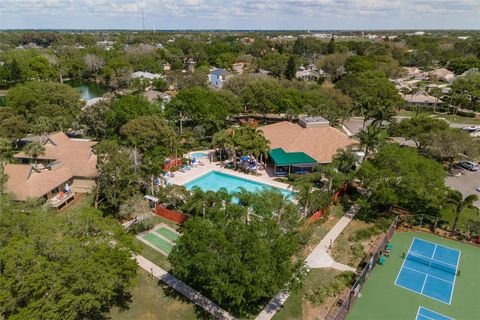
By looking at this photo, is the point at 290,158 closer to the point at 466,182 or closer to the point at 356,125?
the point at 466,182

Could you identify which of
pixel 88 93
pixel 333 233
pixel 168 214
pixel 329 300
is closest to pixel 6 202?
pixel 168 214

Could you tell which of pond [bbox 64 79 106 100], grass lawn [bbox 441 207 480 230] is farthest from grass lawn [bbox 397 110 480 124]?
pond [bbox 64 79 106 100]

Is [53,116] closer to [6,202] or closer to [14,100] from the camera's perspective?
[14,100]

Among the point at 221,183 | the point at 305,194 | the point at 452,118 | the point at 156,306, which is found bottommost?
the point at 221,183

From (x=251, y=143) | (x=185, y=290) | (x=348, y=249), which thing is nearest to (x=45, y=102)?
(x=251, y=143)

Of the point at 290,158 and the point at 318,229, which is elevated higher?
the point at 290,158

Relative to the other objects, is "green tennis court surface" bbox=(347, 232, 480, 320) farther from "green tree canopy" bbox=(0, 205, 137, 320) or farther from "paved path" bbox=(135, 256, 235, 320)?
"green tree canopy" bbox=(0, 205, 137, 320)

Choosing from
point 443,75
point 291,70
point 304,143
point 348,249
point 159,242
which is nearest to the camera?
point 348,249
